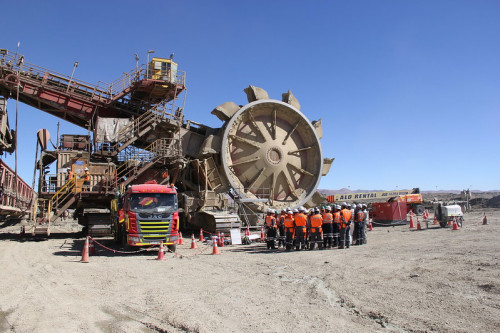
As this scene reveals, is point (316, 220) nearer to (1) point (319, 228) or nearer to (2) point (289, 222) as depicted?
(1) point (319, 228)

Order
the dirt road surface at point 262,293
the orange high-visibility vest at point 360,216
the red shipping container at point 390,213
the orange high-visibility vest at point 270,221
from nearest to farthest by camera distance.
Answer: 1. the dirt road surface at point 262,293
2. the orange high-visibility vest at point 360,216
3. the orange high-visibility vest at point 270,221
4. the red shipping container at point 390,213

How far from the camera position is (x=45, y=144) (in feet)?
66.2

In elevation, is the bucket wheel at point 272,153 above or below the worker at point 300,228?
above

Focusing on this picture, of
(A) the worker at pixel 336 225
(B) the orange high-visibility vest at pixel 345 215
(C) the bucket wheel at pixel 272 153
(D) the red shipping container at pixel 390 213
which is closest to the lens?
(B) the orange high-visibility vest at pixel 345 215

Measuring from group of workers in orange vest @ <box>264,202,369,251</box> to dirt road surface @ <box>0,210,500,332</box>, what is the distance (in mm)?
1893

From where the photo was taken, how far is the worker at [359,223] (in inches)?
595

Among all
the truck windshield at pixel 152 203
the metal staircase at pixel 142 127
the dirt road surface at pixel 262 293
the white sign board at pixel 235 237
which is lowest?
the dirt road surface at pixel 262 293

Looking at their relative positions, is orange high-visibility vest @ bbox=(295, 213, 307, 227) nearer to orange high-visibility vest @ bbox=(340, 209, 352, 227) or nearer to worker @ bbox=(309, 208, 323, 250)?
worker @ bbox=(309, 208, 323, 250)

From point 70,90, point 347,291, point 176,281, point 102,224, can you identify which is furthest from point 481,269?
point 70,90

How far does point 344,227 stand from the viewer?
47.8 ft

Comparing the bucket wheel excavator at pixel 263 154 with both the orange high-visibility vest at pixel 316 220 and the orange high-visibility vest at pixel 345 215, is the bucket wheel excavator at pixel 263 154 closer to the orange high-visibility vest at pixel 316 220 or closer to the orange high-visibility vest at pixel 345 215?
the orange high-visibility vest at pixel 316 220

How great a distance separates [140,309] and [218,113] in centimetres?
1803

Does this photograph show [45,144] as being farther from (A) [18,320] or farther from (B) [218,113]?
(A) [18,320]

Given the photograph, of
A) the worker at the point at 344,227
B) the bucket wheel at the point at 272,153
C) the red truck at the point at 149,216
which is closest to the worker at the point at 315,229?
the worker at the point at 344,227
